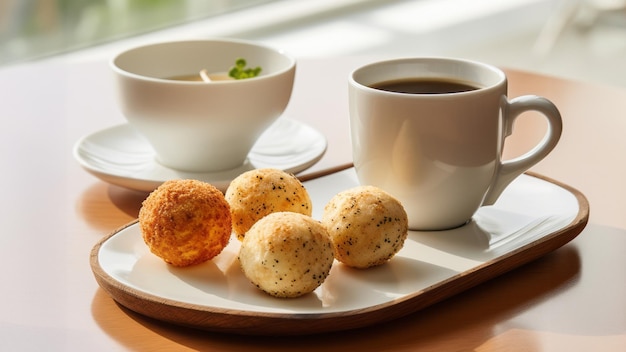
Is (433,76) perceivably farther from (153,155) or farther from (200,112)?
(153,155)

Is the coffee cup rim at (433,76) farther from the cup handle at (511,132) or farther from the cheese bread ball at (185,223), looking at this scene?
the cheese bread ball at (185,223)

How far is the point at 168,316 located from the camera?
27.9 inches

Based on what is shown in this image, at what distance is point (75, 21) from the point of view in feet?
9.68

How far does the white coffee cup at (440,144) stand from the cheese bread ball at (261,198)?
0.10 metres

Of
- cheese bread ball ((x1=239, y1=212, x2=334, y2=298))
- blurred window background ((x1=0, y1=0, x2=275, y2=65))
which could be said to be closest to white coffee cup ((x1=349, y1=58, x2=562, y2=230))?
cheese bread ball ((x1=239, y1=212, x2=334, y2=298))

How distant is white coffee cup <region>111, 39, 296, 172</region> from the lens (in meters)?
1.02

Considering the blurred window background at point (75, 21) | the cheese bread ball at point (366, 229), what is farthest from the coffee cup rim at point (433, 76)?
the blurred window background at point (75, 21)

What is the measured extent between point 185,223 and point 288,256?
108 mm

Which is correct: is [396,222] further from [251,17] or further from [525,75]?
[251,17]

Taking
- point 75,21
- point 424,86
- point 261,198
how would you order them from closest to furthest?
point 261,198 → point 424,86 → point 75,21

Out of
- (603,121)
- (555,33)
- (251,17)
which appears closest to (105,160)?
(603,121)

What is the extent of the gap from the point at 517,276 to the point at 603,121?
515 mm

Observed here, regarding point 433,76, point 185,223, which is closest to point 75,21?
point 433,76

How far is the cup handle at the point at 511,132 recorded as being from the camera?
2.94 ft
